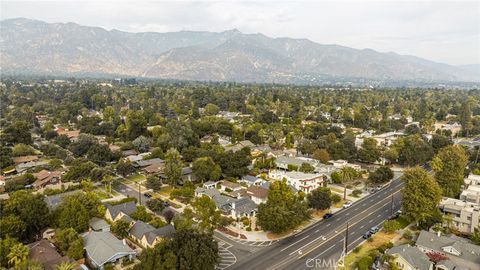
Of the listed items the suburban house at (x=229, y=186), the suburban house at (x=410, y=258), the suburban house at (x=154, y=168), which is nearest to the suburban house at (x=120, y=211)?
the suburban house at (x=229, y=186)

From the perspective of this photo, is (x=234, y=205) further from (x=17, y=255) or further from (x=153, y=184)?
(x=17, y=255)

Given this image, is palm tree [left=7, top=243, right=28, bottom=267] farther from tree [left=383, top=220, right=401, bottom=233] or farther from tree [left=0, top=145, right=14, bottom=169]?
tree [left=0, top=145, right=14, bottom=169]

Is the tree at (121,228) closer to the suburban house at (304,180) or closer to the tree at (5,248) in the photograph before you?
the tree at (5,248)

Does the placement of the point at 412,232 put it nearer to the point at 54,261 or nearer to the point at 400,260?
the point at 400,260

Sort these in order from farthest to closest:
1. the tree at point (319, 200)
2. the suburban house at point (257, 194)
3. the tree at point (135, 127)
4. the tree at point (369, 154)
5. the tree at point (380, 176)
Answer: the tree at point (135, 127) < the tree at point (369, 154) < the tree at point (380, 176) < the suburban house at point (257, 194) < the tree at point (319, 200)

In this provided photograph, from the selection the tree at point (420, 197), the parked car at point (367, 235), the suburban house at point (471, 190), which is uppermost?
the tree at point (420, 197)

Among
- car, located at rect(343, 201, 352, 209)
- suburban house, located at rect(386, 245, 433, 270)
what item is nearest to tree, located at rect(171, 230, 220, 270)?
suburban house, located at rect(386, 245, 433, 270)

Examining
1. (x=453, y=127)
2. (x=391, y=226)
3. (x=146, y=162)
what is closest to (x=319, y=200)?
(x=391, y=226)
